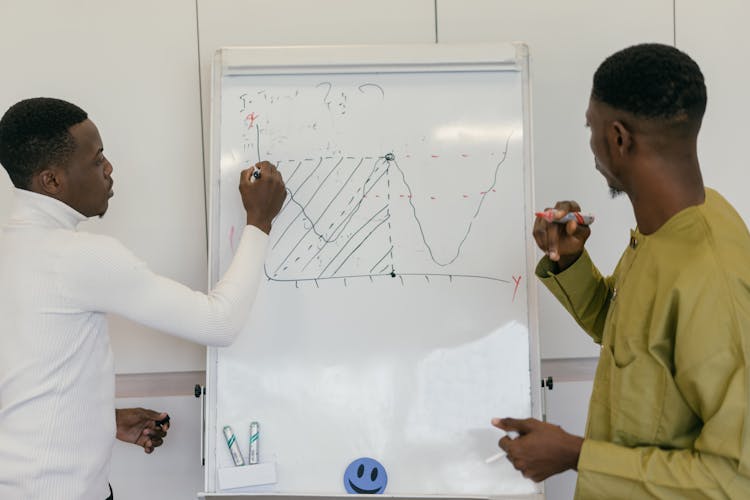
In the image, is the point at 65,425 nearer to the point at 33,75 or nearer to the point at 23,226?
the point at 23,226

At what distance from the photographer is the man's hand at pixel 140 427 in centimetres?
183

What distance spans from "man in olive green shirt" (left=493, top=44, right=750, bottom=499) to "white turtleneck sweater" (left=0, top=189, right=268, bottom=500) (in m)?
Result: 0.78

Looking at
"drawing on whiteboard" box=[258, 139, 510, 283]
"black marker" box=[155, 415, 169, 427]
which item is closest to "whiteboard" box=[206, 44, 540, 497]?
"drawing on whiteboard" box=[258, 139, 510, 283]

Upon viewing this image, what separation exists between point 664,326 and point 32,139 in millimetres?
1220

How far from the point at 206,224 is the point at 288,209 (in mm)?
367

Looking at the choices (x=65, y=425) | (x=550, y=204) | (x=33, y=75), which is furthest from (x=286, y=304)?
(x=33, y=75)

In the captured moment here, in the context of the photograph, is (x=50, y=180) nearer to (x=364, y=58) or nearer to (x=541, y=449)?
(x=364, y=58)

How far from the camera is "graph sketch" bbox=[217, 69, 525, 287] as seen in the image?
1780 mm

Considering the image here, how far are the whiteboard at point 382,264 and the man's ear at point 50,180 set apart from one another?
1.22 feet

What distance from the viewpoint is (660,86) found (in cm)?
115

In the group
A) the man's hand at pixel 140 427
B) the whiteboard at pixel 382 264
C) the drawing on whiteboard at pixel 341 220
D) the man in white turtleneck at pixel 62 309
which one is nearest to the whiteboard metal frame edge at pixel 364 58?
the whiteboard at pixel 382 264

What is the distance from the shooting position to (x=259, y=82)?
182cm

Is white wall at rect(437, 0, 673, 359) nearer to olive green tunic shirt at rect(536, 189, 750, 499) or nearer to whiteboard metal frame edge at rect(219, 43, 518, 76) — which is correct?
whiteboard metal frame edge at rect(219, 43, 518, 76)

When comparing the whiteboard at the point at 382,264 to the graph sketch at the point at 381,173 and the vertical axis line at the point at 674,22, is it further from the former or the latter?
the vertical axis line at the point at 674,22
